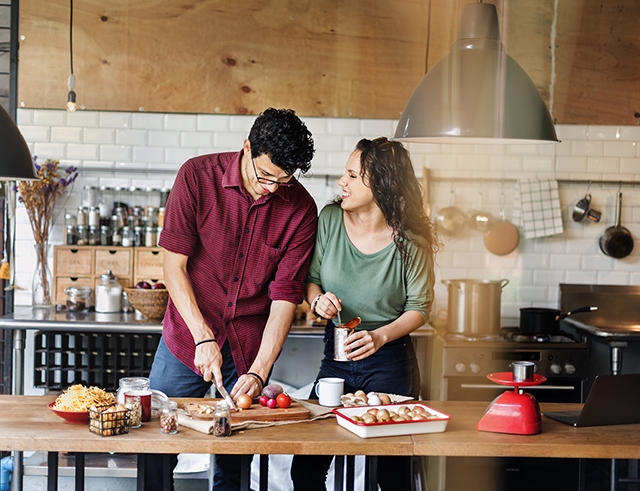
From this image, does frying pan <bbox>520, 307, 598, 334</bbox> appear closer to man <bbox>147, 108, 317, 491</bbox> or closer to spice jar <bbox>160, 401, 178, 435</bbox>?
man <bbox>147, 108, 317, 491</bbox>

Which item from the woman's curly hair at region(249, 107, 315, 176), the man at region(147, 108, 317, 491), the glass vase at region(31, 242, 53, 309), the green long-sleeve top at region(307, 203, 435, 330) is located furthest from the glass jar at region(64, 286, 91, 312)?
the woman's curly hair at region(249, 107, 315, 176)

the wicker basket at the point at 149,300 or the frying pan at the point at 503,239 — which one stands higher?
the frying pan at the point at 503,239

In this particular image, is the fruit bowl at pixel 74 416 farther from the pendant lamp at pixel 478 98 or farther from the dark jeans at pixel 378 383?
the pendant lamp at pixel 478 98

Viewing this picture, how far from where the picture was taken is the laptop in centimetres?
207

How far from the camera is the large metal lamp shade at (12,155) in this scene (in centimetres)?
265

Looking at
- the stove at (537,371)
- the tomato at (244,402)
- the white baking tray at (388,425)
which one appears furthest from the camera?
the stove at (537,371)

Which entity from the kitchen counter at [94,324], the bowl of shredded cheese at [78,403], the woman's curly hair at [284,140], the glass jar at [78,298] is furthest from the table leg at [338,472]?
the glass jar at [78,298]

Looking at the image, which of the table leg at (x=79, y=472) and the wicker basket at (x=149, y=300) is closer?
the table leg at (x=79, y=472)

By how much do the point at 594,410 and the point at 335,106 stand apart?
3.03 meters

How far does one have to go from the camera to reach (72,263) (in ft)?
15.3

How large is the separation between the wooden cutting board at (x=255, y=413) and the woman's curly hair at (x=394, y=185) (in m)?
0.74

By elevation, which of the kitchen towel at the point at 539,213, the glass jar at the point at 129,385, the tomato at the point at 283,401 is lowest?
the tomato at the point at 283,401

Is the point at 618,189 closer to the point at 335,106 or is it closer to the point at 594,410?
the point at 335,106

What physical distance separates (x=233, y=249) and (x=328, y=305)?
0.42 meters
